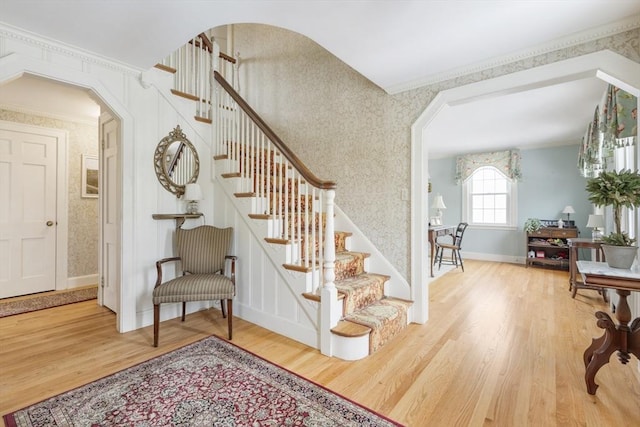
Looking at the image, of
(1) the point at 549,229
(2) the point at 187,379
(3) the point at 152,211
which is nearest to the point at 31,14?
(3) the point at 152,211

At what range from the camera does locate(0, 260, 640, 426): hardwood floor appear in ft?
5.62

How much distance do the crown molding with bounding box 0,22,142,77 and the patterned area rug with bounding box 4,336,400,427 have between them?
8.05ft

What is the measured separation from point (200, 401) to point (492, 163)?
23.0 feet

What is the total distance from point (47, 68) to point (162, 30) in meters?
0.99

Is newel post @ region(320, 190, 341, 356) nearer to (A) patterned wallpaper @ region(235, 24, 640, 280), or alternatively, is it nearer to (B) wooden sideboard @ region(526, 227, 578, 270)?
(A) patterned wallpaper @ region(235, 24, 640, 280)

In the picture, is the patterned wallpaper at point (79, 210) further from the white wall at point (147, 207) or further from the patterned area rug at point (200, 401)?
the patterned area rug at point (200, 401)

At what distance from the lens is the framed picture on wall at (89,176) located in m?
4.34

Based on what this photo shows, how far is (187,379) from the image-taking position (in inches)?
77.6

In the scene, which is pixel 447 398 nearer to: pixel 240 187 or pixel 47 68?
pixel 240 187

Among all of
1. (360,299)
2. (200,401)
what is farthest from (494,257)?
(200,401)

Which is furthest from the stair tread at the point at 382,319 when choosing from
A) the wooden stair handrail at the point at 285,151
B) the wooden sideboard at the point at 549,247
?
the wooden sideboard at the point at 549,247

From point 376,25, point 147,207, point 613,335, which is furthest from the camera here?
point 147,207

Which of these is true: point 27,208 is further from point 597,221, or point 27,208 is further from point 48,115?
point 597,221

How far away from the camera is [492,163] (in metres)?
Answer: 6.55
